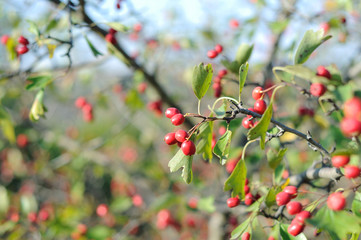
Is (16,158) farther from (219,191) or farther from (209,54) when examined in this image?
(209,54)

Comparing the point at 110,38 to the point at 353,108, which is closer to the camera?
the point at 353,108

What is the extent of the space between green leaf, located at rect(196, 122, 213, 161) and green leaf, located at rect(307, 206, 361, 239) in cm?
47

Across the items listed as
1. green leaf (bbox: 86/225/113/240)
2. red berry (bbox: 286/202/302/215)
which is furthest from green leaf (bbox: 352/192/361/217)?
green leaf (bbox: 86/225/113/240)

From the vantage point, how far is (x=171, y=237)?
4.62 meters

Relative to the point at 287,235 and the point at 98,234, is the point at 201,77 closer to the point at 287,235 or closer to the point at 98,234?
the point at 287,235

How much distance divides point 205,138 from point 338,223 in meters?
0.55

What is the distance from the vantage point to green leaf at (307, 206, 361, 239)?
0.91m

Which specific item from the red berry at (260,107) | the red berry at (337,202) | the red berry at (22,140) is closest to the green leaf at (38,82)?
the red berry at (260,107)

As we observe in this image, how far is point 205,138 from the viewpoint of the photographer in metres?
1.19

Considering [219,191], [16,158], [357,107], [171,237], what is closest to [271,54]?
[219,191]

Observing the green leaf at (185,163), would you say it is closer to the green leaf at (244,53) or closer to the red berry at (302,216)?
the red berry at (302,216)

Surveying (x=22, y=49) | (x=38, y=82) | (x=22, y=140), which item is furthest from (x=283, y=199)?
(x=22, y=140)

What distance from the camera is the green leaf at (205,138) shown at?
115 centimetres

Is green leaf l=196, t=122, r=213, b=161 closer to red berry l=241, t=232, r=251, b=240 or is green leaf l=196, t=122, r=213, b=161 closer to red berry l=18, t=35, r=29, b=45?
red berry l=241, t=232, r=251, b=240
